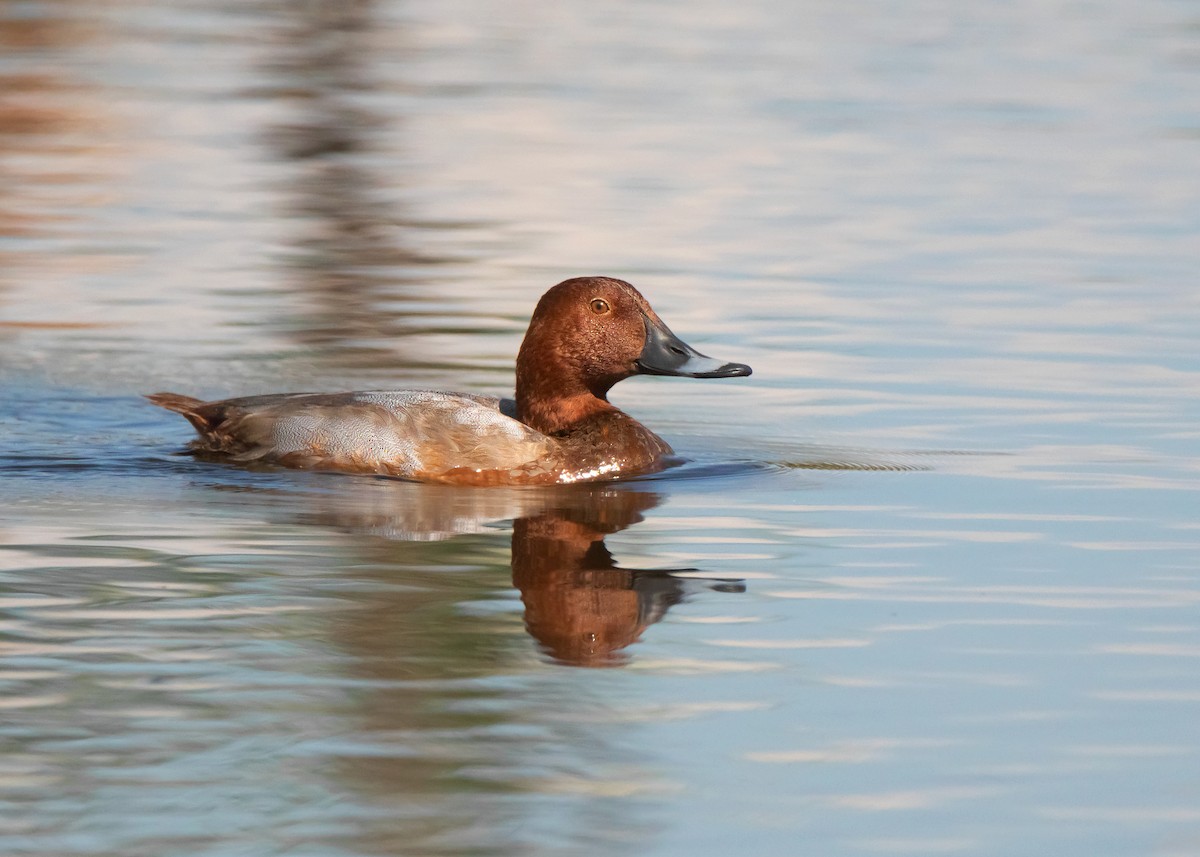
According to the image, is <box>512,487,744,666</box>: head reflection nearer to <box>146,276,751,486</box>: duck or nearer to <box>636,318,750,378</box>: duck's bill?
<box>146,276,751,486</box>: duck

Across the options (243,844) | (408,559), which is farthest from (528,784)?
(408,559)

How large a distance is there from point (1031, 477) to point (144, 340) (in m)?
4.81

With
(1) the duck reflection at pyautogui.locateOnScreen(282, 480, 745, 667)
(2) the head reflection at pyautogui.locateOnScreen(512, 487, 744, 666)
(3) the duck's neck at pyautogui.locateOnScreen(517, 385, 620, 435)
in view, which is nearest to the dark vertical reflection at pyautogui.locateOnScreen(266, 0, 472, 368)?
(3) the duck's neck at pyautogui.locateOnScreen(517, 385, 620, 435)

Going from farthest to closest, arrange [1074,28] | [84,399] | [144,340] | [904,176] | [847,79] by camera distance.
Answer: [1074,28] < [847,79] < [904,176] < [144,340] < [84,399]

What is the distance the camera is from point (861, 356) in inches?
420

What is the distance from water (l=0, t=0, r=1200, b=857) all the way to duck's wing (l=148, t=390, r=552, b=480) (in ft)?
0.54

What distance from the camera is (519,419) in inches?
357

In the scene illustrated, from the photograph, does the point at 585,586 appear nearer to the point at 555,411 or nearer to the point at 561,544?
the point at 561,544

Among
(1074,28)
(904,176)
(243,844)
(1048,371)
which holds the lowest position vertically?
(243,844)

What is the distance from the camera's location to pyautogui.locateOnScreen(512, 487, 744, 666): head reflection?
20.0 feet

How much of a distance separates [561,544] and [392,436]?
1.37 metres

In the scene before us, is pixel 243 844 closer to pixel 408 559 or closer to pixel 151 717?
pixel 151 717

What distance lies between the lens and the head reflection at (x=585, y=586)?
609 cm

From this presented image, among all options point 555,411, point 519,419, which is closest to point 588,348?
point 555,411
